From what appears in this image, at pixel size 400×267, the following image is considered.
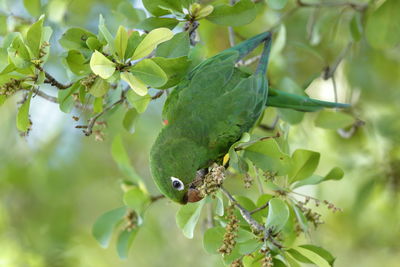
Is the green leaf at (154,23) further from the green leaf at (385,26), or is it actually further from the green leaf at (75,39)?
the green leaf at (385,26)

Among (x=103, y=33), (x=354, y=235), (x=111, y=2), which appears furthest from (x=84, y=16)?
(x=354, y=235)

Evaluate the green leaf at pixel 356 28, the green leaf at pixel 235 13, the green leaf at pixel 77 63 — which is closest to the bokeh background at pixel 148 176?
the green leaf at pixel 356 28

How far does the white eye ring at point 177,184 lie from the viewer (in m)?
1.92

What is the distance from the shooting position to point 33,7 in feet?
7.68

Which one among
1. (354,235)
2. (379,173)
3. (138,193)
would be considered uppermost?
(138,193)

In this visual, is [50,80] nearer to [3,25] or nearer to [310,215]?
[3,25]

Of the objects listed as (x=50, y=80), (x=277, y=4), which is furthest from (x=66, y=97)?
(x=277, y=4)

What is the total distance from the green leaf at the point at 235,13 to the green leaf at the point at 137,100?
1.29 ft

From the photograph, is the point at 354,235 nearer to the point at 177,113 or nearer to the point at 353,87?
the point at 353,87

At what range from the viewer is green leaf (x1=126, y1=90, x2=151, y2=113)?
71.2 inches

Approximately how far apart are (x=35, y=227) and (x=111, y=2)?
1833 millimetres

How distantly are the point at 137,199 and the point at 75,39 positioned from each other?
736 mm

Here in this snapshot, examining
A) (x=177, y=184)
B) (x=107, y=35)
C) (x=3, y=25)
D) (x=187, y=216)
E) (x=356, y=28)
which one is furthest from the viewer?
(x=356, y=28)

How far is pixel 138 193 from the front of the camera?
215 cm
